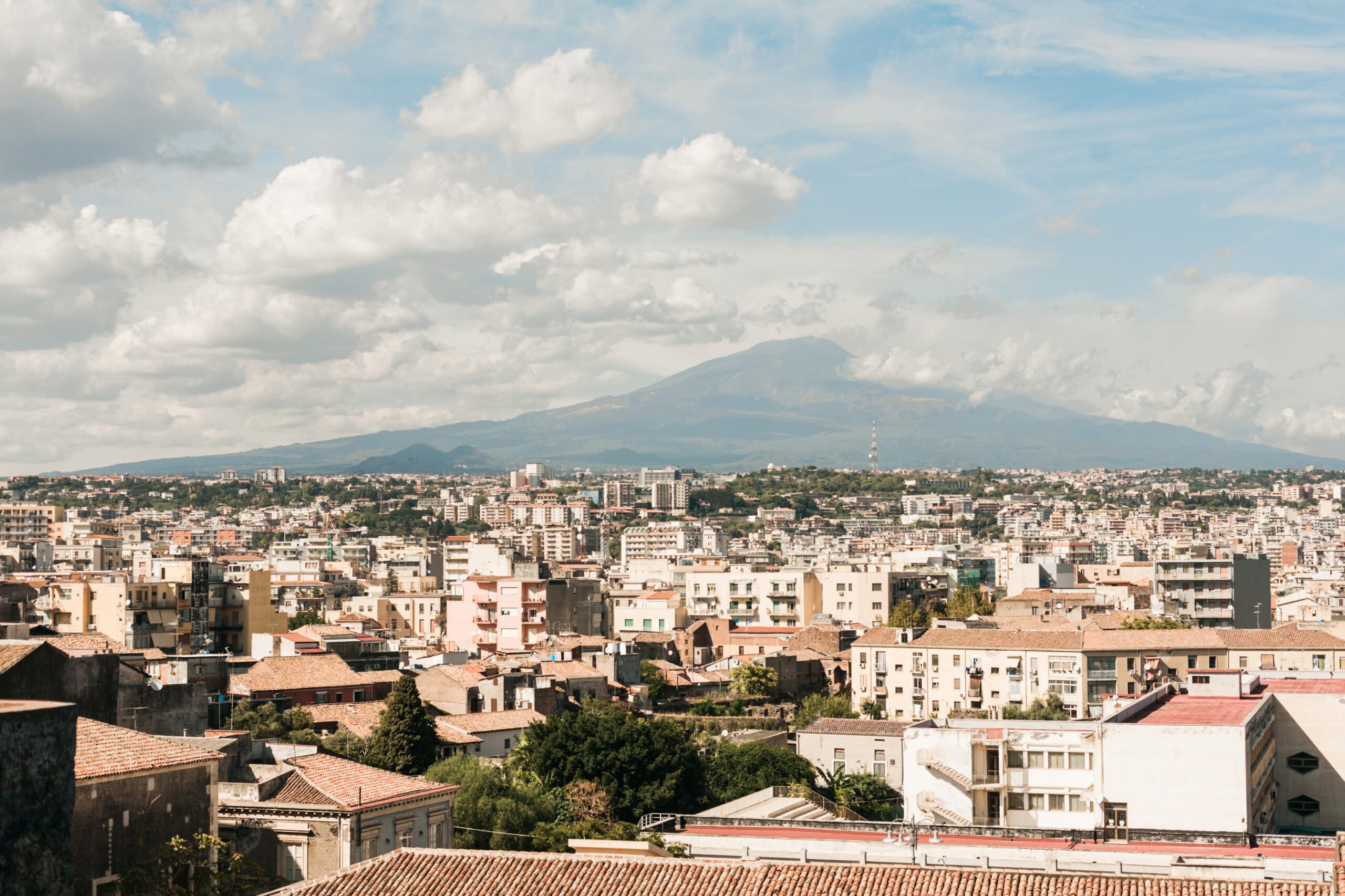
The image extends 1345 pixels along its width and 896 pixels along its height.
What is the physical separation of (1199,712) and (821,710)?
1102 inches

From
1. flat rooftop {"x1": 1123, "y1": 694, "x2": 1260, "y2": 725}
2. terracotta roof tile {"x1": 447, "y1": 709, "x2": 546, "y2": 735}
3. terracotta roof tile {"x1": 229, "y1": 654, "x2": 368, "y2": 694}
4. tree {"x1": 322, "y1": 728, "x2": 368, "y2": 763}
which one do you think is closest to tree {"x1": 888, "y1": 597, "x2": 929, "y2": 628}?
terracotta roof tile {"x1": 447, "y1": 709, "x2": 546, "y2": 735}

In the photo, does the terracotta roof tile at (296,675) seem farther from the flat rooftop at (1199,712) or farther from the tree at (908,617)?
the tree at (908,617)

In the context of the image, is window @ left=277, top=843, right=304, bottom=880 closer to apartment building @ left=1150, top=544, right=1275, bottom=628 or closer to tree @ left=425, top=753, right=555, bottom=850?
tree @ left=425, top=753, right=555, bottom=850

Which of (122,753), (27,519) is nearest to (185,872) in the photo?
(122,753)

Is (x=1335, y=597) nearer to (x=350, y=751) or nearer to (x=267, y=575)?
(x=267, y=575)

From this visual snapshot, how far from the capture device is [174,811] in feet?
66.0

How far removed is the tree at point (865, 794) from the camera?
146ft

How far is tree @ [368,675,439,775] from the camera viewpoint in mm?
39812

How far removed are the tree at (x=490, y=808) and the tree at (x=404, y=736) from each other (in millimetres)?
2361

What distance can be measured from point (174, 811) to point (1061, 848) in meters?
12.9

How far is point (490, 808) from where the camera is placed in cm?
3238

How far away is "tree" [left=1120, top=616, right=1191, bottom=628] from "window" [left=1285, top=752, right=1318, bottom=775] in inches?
1353

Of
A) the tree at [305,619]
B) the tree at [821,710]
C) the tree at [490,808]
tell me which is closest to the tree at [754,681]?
the tree at [821,710]

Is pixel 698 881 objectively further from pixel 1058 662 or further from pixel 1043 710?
pixel 1058 662
